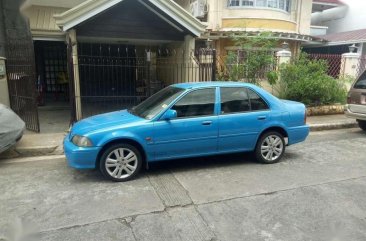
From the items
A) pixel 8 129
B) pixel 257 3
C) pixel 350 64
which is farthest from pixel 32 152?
pixel 257 3

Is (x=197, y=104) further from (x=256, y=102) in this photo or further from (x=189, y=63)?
(x=189, y=63)

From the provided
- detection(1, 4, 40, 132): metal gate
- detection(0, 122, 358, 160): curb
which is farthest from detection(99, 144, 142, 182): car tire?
detection(1, 4, 40, 132): metal gate

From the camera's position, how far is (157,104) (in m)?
5.26

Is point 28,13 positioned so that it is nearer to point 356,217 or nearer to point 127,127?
point 127,127

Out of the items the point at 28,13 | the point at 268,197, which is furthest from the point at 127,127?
the point at 28,13

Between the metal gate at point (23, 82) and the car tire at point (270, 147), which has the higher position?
the metal gate at point (23, 82)

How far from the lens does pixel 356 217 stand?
147 inches

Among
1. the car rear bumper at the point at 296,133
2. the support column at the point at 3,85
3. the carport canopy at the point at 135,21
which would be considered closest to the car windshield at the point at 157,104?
the car rear bumper at the point at 296,133

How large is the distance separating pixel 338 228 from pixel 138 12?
751 cm

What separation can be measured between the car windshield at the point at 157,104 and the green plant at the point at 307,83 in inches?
224

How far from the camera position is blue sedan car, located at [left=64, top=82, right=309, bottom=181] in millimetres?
4688

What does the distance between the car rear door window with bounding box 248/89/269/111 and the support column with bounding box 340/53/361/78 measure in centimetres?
706

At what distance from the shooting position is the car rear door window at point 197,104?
16.6ft

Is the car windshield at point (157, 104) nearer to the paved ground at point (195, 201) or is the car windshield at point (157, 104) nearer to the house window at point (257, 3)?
the paved ground at point (195, 201)
